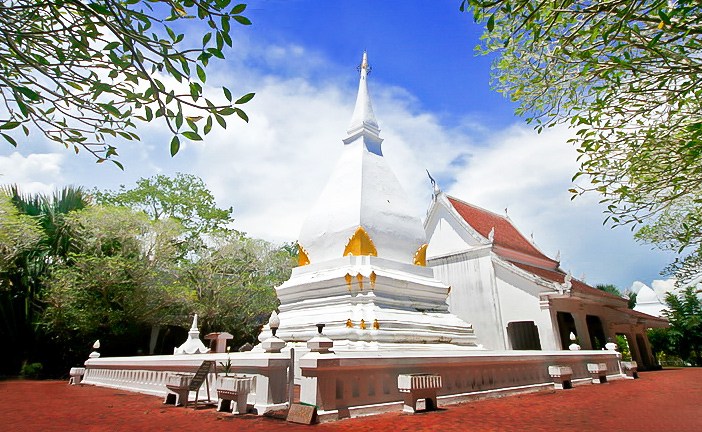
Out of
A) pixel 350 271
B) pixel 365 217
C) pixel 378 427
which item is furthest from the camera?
pixel 365 217

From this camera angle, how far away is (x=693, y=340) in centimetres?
2452

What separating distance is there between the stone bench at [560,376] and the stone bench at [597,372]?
2054 mm

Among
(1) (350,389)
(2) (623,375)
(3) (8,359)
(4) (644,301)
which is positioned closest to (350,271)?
(1) (350,389)

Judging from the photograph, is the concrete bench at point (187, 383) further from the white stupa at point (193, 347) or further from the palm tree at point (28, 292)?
the palm tree at point (28, 292)

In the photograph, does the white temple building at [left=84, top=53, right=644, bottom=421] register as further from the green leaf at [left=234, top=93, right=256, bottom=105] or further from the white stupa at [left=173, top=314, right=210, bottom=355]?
the green leaf at [left=234, top=93, right=256, bottom=105]

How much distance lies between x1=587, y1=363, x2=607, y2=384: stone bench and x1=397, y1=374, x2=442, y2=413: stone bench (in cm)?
724

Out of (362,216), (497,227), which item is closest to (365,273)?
(362,216)

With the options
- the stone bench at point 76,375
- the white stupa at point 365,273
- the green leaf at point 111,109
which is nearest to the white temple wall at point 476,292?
the white stupa at point 365,273

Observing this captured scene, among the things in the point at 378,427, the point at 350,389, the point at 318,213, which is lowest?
the point at 378,427

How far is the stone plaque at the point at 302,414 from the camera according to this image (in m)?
5.37

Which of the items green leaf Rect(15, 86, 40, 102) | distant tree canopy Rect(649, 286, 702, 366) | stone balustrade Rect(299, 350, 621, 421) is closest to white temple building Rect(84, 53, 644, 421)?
stone balustrade Rect(299, 350, 621, 421)

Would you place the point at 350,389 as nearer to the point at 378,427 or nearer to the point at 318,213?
the point at 378,427

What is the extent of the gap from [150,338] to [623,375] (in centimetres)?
2186

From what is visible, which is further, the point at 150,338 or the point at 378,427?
the point at 150,338
